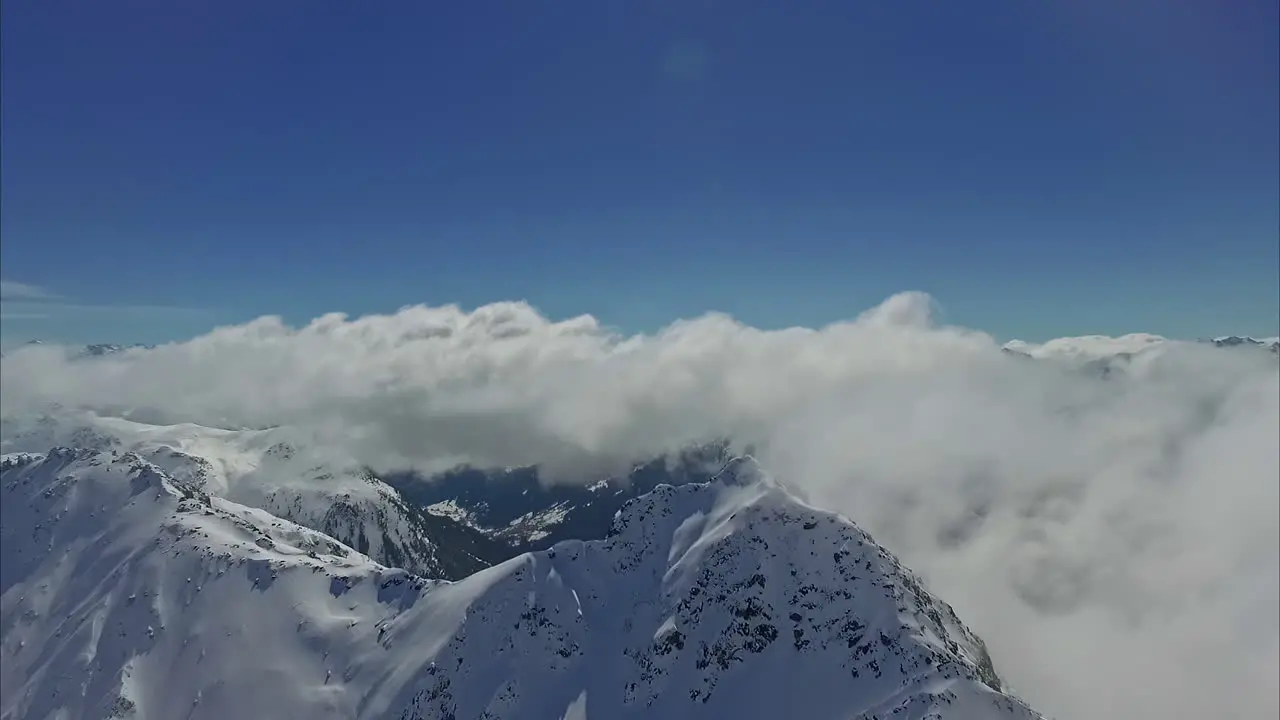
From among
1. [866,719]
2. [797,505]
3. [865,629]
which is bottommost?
[866,719]

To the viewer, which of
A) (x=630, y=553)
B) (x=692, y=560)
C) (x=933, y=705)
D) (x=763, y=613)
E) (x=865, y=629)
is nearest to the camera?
(x=933, y=705)

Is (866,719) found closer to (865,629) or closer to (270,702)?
(865,629)

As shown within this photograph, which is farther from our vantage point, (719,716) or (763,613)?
(763,613)

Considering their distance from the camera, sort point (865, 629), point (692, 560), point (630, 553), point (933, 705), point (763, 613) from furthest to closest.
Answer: point (630, 553) < point (692, 560) < point (763, 613) < point (865, 629) < point (933, 705)

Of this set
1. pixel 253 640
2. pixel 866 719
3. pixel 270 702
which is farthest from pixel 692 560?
pixel 253 640

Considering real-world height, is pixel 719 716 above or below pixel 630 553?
below

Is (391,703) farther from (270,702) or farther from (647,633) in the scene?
(647,633)

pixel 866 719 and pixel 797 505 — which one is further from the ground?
pixel 797 505

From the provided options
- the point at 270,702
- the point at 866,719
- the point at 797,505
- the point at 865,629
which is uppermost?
the point at 797,505

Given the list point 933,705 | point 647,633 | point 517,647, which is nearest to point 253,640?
point 517,647
